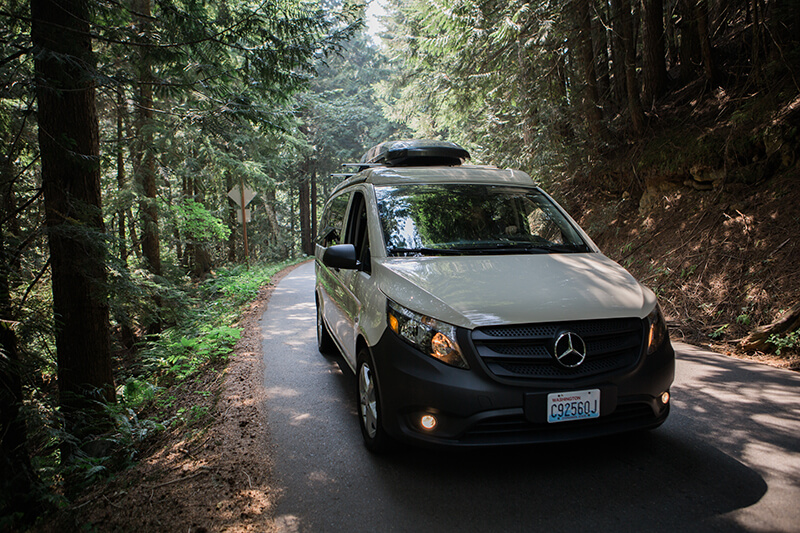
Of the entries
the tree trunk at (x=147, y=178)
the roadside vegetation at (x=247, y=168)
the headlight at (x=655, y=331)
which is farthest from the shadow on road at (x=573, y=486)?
the tree trunk at (x=147, y=178)

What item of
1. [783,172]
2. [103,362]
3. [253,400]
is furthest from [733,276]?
[103,362]

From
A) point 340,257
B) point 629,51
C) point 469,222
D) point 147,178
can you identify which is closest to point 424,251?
point 469,222

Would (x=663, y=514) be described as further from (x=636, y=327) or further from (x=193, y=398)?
(x=193, y=398)

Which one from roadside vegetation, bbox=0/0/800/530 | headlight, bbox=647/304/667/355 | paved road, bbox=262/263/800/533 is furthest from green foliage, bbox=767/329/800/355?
headlight, bbox=647/304/667/355

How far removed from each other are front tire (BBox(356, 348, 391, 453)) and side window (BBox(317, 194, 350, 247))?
2070 mm

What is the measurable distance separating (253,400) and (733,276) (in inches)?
253

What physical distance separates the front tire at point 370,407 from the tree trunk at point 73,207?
8.73 feet

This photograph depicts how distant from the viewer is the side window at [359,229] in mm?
4605

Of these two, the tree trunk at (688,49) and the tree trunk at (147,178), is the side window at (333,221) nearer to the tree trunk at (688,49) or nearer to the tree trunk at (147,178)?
the tree trunk at (147,178)

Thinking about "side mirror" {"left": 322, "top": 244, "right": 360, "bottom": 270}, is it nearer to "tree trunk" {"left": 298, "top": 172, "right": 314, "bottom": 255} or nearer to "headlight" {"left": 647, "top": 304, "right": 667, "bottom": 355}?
"headlight" {"left": 647, "top": 304, "right": 667, "bottom": 355}

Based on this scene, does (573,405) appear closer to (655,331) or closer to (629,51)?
(655,331)

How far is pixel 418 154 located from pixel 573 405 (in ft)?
12.9

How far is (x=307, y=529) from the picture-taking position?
2908 millimetres

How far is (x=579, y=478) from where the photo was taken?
3.25 meters
